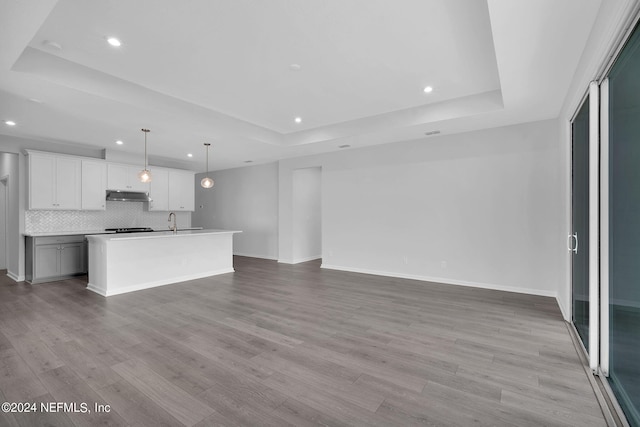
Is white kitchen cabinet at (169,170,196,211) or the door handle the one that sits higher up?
white kitchen cabinet at (169,170,196,211)

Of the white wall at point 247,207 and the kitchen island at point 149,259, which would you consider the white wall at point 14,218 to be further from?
the white wall at point 247,207

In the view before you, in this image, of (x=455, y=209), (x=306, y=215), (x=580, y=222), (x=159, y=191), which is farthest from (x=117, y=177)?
(x=580, y=222)

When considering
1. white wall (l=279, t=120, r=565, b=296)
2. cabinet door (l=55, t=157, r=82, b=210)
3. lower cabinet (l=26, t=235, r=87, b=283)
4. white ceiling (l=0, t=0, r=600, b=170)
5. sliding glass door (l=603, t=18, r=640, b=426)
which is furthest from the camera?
cabinet door (l=55, t=157, r=82, b=210)

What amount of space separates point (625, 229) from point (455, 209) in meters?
3.49

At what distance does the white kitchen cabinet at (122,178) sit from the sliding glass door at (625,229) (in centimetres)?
805

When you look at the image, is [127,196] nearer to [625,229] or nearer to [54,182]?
[54,182]

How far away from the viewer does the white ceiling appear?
2408 mm

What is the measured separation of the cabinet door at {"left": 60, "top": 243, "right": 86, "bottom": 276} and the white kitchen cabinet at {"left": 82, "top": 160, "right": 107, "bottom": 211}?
0.84m

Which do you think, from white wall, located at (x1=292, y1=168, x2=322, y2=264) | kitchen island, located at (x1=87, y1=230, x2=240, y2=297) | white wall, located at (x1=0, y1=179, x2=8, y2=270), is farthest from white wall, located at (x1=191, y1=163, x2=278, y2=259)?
white wall, located at (x1=0, y1=179, x2=8, y2=270)

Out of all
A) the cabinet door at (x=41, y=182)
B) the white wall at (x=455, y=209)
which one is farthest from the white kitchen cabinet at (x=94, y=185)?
the white wall at (x=455, y=209)

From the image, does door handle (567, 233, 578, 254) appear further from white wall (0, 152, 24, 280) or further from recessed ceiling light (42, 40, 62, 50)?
white wall (0, 152, 24, 280)

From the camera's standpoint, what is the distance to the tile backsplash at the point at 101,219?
19.8 ft

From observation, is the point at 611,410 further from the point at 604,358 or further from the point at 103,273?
the point at 103,273

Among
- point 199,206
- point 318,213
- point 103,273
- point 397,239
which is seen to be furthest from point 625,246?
point 199,206
